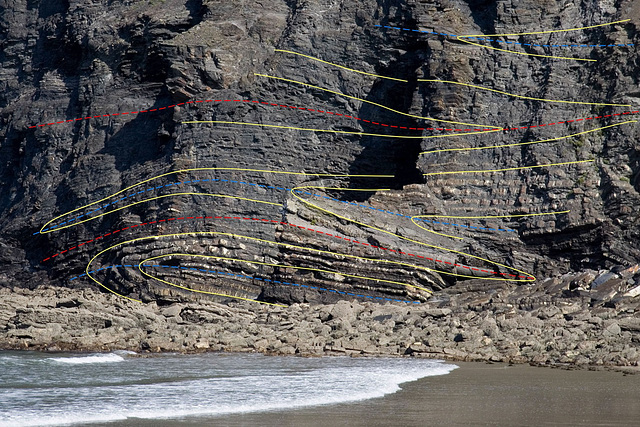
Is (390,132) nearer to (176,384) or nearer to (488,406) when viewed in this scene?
(176,384)

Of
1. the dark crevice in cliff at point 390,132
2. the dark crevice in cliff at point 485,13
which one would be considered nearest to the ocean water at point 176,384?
the dark crevice in cliff at point 390,132

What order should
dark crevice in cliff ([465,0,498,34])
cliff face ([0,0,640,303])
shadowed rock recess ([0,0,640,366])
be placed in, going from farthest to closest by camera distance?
dark crevice in cliff ([465,0,498,34])
cliff face ([0,0,640,303])
shadowed rock recess ([0,0,640,366])

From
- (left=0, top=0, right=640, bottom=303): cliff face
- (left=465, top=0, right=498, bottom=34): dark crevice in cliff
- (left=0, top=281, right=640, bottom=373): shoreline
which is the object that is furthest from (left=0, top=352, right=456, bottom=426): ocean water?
(left=465, top=0, right=498, bottom=34): dark crevice in cliff

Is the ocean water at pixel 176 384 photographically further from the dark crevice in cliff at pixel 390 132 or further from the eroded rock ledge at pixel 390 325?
the dark crevice in cliff at pixel 390 132

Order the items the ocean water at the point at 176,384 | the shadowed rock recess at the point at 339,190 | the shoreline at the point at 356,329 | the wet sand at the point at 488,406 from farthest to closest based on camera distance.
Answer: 1. the shadowed rock recess at the point at 339,190
2. the shoreline at the point at 356,329
3. the ocean water at the point at 176,384
4. the wet sand at the point at 488,406

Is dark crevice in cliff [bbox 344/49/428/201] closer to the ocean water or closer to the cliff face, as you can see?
the cliff face

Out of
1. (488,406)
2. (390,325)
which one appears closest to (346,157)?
(390,325)

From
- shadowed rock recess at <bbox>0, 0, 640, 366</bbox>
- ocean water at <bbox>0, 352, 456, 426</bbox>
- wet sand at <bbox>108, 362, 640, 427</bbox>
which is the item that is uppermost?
shadowed rock recess at <bbox>0, 0, 640, 366</bbox>
